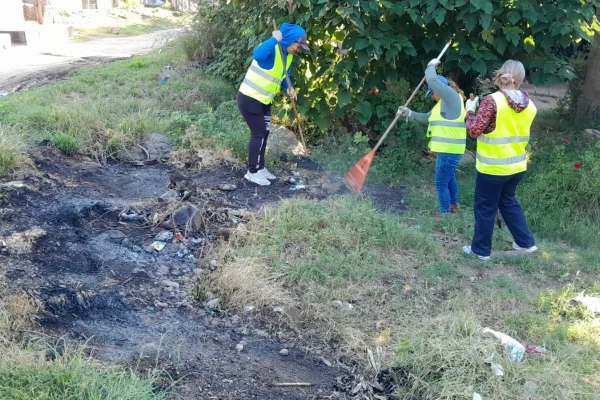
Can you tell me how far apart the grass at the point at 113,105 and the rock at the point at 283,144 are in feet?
3.77

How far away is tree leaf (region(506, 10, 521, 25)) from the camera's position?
6.72 m

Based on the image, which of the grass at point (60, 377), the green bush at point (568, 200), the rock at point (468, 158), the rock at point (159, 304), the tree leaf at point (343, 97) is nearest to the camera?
the grass at point (60, 377)

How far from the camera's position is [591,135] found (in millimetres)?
8383

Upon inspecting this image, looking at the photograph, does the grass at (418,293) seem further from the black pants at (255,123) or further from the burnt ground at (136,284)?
the black pants at (255,123)

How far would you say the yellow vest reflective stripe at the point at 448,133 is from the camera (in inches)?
225

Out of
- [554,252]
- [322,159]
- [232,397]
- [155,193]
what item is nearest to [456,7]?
[322,159]

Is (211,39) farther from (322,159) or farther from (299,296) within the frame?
(299,296)

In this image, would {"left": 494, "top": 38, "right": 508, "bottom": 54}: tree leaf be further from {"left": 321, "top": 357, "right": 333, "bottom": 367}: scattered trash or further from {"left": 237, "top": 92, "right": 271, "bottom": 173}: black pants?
{"left": 321, "top": 357, "right": 333, "bottom": 367}: scattered trash

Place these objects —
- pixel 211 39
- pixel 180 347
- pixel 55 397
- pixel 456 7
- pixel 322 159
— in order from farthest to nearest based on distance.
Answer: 1. pixel 211 39
2. pixel 322 159
3. pixel 456 7
4. pixel 180 347
5. pixel 55 397

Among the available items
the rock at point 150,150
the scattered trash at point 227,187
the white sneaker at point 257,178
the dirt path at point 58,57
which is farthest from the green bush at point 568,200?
the dirt path at point 58,57

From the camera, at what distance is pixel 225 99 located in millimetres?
9516

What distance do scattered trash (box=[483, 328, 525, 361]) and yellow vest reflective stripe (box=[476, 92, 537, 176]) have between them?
64.1 inches

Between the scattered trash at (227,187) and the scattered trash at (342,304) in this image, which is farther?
the scattered trash at (227,187)

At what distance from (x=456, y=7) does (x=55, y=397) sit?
5857 millimetres
